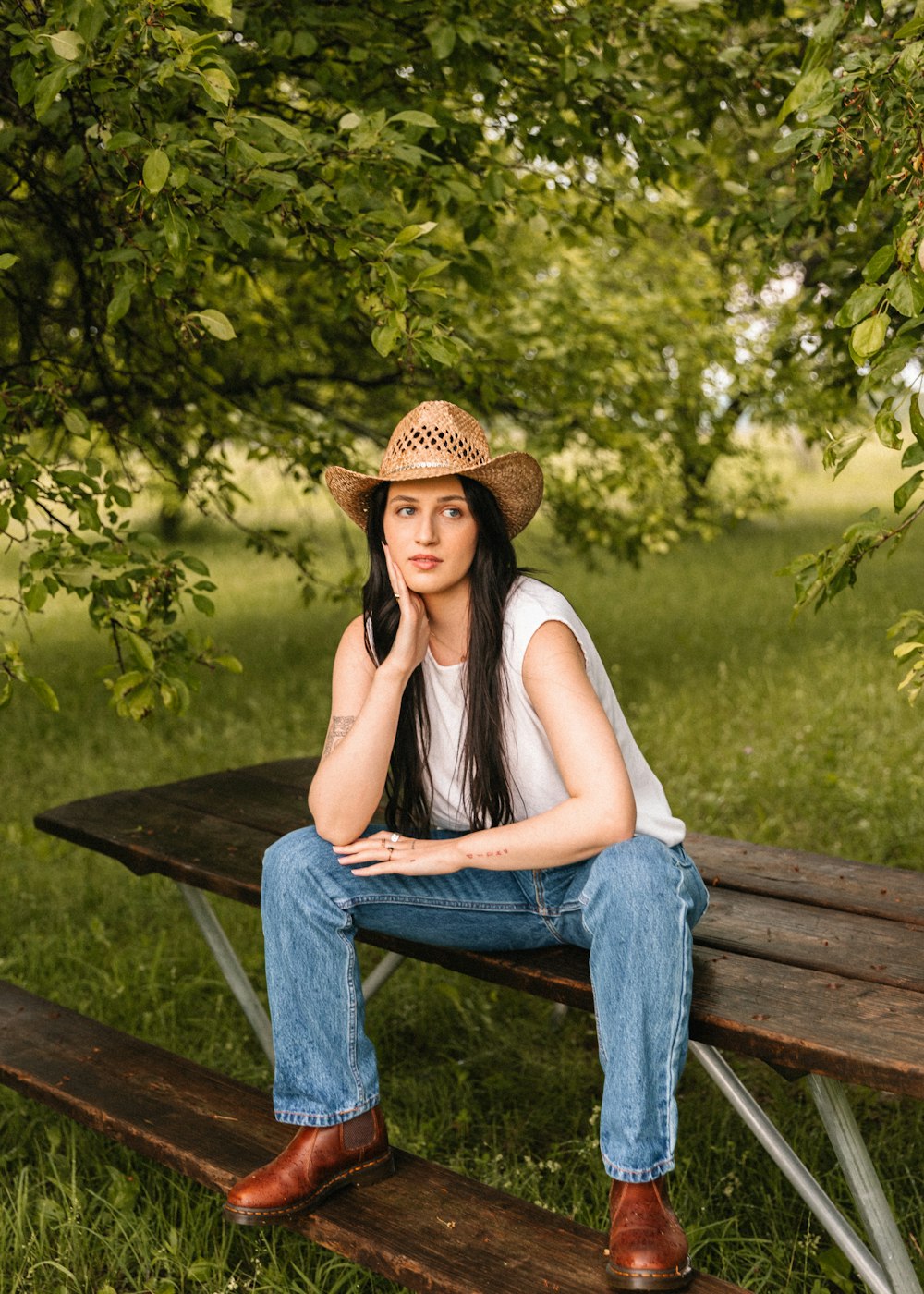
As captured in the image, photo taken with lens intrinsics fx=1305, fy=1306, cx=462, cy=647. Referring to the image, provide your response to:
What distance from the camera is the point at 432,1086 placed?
3496 millimetres

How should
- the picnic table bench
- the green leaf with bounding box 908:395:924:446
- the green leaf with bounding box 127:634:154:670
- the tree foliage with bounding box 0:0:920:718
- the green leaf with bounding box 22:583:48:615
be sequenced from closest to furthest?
the picnic table bench < the green leaf with bounding box 908:395:924:446 < the tree foliage with bounding box 0:0:920:718 < the green leaf with bounding box 22:583:48:615 < the green leaf with bounding box 127:634:154:670

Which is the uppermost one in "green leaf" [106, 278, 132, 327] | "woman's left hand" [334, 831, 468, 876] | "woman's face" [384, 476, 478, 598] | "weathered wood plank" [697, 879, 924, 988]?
"green leaf" [106, 278, 132, 327]

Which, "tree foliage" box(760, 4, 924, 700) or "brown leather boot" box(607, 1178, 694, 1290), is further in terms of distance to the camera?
"tree foliage" box(760, 4, 924, 700)

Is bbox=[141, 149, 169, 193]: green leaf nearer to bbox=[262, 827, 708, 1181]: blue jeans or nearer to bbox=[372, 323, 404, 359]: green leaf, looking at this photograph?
bbox=[372, 323, 404, 359]: green leaf

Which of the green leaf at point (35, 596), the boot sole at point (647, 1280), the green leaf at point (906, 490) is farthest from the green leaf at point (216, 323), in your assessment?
the boot sole at point (647, 1280)

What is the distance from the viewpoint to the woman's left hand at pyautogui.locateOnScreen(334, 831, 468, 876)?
7.88ft

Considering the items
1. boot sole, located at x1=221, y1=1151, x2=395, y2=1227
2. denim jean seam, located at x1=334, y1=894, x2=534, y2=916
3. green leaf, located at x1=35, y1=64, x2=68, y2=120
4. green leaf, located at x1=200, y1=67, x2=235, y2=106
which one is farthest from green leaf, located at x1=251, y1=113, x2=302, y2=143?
boot sole, located at x1=221, y1=1151, x2=395, y2=1227

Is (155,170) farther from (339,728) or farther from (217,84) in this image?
(339,728)

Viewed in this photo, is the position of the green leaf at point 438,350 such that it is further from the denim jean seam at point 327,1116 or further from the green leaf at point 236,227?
the denim jean seam at point 327,1116

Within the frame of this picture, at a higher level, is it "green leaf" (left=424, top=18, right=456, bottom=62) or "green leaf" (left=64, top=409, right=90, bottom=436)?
"green leaf" (left=424, top=18, right=456, bottom=62)

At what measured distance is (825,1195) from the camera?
2225mm

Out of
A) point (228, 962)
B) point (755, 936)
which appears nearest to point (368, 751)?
point (755, 936)

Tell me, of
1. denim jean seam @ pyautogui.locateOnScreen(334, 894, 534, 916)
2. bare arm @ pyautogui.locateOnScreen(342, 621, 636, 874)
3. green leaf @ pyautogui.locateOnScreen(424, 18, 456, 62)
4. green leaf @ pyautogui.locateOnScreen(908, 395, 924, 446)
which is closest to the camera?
green leaf @ pyautogui.locateOnScreen(908, 395, 924, 446)

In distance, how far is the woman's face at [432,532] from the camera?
2.56 metres
